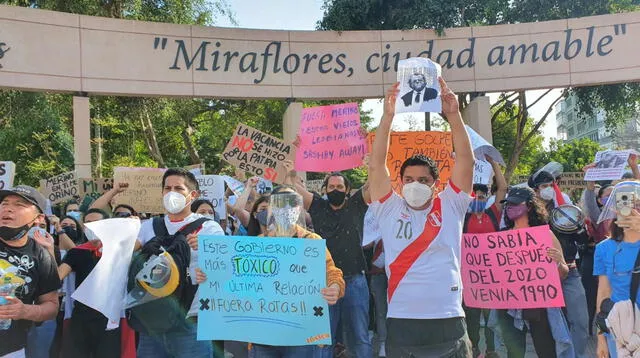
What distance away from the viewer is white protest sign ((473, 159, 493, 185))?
24.0 feet

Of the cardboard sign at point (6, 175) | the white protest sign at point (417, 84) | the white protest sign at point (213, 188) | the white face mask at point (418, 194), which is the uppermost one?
the white protest sign at point (417, 84)

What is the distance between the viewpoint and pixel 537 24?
12.9m

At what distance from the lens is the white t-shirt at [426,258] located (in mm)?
3370

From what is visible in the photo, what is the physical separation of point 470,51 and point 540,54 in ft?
4.99

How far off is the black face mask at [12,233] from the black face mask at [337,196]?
10.1 feet

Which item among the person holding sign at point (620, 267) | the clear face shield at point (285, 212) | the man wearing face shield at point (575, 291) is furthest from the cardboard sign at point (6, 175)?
the person holding sign at point (620, 267)

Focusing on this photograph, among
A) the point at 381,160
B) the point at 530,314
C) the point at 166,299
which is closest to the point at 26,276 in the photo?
the point at 166,299

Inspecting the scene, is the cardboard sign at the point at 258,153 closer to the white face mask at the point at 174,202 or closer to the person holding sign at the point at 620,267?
the white face mask at the point at 174,202

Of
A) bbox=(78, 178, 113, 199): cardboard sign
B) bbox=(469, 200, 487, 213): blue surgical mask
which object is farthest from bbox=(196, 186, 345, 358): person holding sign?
bbox=(78, 178, 113, 199): cardboard sign

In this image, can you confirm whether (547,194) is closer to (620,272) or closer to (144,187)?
(620,272)

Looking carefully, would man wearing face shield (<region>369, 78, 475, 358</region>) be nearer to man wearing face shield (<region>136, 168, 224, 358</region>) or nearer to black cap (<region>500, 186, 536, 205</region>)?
man wearing face shield (<region>136, 168, 224, 358</region>)

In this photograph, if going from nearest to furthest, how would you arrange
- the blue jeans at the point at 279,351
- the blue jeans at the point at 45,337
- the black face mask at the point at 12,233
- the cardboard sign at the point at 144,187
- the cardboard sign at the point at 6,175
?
the black face mask at the point at 12,233 < the blue jeans at the point at 279,351 < the blue jeans at the point at 45,337 < the cardboard sign at the point at 6,175 < the cardboard sign at the point at 144,187

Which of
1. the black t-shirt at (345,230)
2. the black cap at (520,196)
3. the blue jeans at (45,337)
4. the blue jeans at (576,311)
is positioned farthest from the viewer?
the black t-shirt at (345,230)

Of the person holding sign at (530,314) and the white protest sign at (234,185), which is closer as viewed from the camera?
the person holding sign at (530,314)
